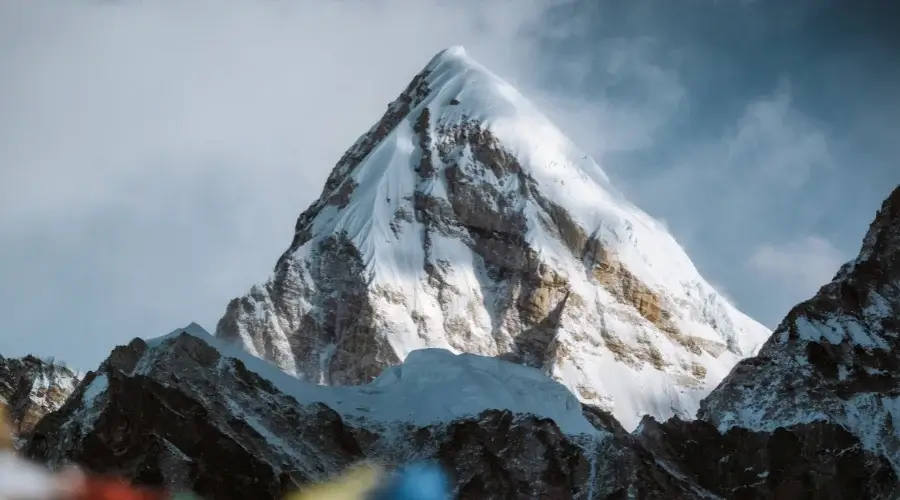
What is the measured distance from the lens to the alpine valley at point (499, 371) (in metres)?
82.6

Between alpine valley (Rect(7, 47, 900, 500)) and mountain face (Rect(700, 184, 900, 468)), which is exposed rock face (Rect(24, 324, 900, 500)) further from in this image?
mountain face (Rect(700, 184, 900, 468))

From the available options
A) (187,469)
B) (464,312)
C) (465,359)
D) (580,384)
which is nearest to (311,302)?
(464,312)

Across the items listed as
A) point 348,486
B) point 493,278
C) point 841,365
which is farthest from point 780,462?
point 493,278

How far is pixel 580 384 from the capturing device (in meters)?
150

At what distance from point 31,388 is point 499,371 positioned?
31104 millimetres

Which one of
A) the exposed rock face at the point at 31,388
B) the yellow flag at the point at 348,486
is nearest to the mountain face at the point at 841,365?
the yellow flag at the point at 348,486

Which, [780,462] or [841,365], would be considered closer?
[780,462]

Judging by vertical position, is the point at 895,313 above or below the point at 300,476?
above

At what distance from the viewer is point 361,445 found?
88.7m

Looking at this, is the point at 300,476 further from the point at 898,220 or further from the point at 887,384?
the point at 898,220

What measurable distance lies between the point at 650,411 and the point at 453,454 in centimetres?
6650

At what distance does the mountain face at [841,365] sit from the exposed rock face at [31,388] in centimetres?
4261

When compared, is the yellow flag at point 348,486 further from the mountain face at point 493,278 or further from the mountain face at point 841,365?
the mountain face at point 493,278

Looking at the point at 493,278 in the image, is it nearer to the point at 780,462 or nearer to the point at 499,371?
the point at 499,371
